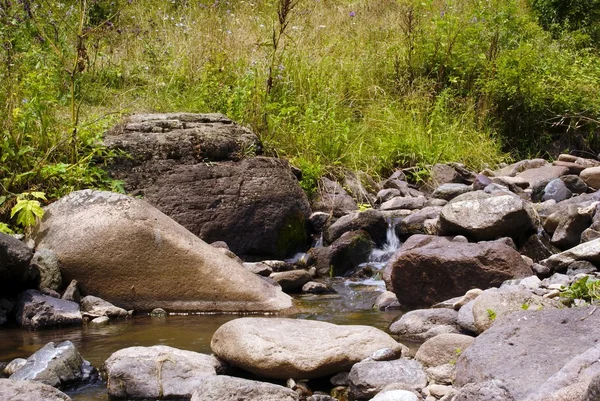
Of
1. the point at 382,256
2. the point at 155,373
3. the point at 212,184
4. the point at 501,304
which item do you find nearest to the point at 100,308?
the point at 155,373

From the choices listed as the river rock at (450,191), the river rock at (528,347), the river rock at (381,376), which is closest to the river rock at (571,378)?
the river rock at (528,347)

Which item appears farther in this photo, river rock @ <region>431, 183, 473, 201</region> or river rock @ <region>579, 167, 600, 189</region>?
river rock @ <region>431, 183, 473, 201</region>

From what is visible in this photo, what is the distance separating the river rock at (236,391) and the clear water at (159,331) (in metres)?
0.72

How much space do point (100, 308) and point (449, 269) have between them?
8.50 ft

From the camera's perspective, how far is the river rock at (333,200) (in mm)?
8781

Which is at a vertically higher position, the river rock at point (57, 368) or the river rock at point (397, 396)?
the river rock at point (397, 396)

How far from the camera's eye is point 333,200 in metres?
8.85

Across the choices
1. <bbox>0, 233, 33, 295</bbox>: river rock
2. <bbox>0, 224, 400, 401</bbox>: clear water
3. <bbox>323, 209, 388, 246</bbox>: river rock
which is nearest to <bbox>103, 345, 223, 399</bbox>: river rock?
<bbox>0, 224, 400, 401</bbox>: clear water

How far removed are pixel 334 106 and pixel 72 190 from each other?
3.86 metres

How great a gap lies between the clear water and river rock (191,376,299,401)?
72 centimetres

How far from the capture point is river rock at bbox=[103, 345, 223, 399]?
13.6 ft

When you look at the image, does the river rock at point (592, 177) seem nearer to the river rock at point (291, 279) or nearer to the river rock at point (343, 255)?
the river rock at point (343, 255)

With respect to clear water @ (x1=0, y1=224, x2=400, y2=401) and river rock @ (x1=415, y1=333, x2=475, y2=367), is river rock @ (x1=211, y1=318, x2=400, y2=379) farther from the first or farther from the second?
clear water @ (x1=0, y1=224, x2=400, y2=401)

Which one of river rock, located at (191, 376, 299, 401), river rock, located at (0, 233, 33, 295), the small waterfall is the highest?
river rock, located at (191, 376, 299, 401)
